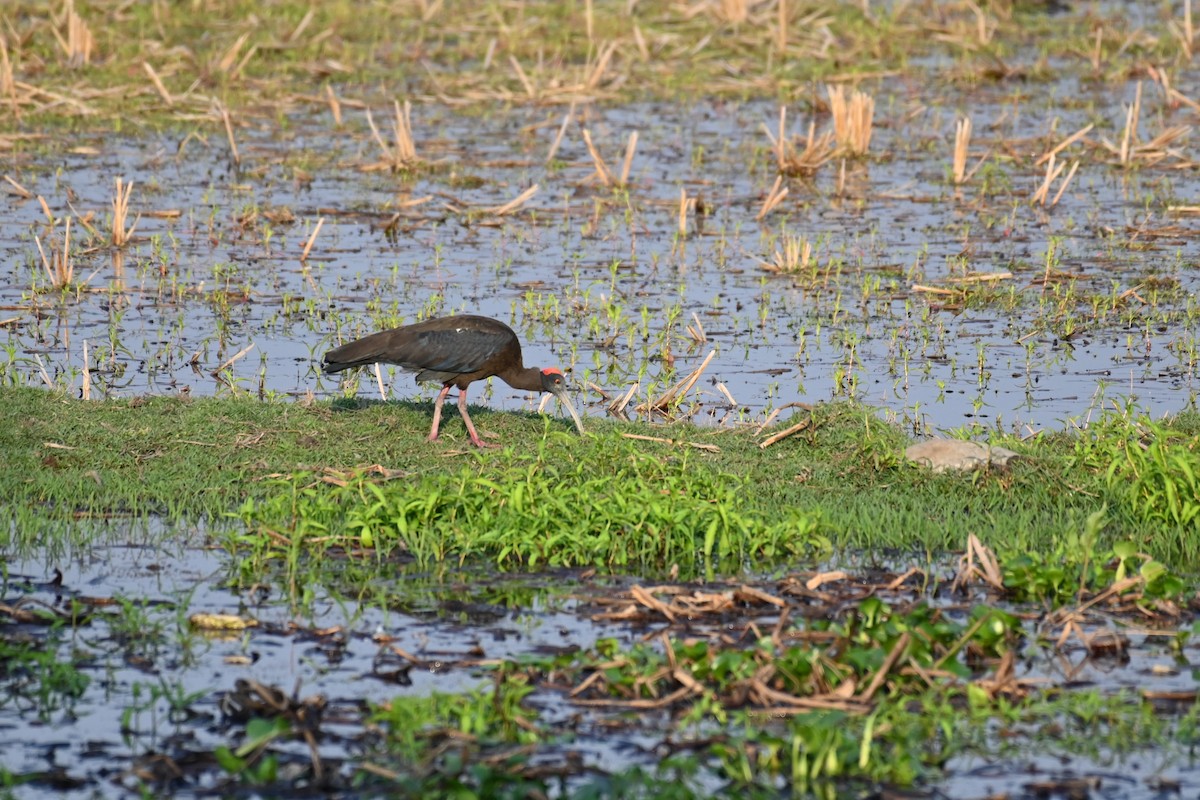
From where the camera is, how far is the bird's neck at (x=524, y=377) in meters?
9.49

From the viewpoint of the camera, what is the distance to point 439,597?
22.6 ft

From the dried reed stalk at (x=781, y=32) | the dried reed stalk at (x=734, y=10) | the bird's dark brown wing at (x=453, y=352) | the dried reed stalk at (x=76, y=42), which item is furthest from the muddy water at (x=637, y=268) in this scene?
the dried reed stalk at (x=734, y=10)

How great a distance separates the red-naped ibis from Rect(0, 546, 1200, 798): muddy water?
186 cm

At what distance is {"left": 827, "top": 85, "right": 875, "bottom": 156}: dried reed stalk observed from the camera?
16.0 meters

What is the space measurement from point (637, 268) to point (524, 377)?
11.6 ft

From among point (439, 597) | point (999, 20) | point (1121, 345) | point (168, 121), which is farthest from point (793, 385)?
point (999, 20)

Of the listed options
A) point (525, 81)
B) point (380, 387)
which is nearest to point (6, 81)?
point (525, 81)

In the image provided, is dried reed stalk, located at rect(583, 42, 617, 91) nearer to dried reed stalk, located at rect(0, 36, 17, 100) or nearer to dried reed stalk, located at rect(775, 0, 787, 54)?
dried reed stalk, located at rect(775, 0, 787, 54)

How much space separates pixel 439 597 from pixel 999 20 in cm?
1722

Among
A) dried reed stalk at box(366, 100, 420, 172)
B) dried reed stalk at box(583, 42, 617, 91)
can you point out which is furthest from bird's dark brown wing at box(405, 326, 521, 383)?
dried reed stalk at box(583, 42, 617, 91)

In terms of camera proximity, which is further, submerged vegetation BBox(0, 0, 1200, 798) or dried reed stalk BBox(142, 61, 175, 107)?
dried reed stalk BBox(142, 61, 175, 107)

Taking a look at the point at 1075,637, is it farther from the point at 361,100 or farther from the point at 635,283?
the point at 361,100

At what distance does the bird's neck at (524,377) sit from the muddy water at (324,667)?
8.09ft

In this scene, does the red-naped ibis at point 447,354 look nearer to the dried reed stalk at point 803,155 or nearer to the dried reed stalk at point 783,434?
the dried reed stalk at point 783,434
